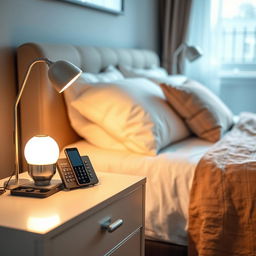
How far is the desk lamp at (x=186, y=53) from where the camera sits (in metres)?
3.30

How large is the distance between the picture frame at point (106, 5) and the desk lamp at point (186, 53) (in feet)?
2.18

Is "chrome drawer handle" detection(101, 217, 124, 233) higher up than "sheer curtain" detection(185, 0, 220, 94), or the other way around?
"sheer curtain" detection(185, 0, 220, 94)

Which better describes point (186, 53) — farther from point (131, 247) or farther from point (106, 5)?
point (131, 247)

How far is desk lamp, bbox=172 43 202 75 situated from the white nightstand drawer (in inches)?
76.3

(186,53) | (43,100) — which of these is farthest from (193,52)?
(43,100)

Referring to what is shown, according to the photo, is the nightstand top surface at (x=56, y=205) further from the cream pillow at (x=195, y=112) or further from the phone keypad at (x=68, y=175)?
the cream pillow at (x=195, y=112)

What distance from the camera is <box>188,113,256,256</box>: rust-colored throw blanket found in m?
1.68

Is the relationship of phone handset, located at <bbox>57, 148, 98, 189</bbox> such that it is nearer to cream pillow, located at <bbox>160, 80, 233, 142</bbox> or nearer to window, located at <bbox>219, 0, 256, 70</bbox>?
cream pillow, located at <bbox>160, 80, 233, 142</bbox>

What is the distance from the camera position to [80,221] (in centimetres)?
121

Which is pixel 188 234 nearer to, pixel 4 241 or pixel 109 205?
pixel 109 205

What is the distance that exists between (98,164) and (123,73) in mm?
897

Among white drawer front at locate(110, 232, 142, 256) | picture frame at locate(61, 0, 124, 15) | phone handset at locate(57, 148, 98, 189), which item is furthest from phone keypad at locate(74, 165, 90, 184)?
picture frame at locate(61, 0, 124, 15)

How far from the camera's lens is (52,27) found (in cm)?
220

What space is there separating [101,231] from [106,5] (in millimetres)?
1761
